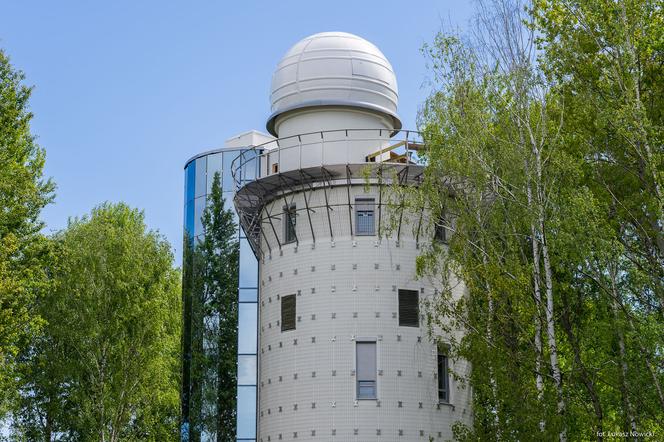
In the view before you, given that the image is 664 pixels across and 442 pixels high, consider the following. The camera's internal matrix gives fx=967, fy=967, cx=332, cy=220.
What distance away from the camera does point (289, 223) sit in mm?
36312

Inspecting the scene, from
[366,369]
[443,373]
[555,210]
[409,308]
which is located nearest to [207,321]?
[366,369]

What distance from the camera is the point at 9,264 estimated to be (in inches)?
1368

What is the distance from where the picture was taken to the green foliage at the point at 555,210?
94.0 ft

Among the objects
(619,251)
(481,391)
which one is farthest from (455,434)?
(619,251)

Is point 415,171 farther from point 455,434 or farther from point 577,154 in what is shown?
point 455,434

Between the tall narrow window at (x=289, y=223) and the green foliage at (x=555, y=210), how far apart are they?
5029mm

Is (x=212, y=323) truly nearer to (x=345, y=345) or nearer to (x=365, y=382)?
(x=345, y=345)

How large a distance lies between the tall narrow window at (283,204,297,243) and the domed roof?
4.09 m

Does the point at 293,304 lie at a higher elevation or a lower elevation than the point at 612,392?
higher

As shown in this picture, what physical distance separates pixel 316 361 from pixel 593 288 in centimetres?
1025

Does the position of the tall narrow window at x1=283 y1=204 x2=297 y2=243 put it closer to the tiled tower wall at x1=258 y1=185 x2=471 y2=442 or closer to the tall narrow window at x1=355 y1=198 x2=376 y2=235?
the tiled tower wall at x1=258 y1=185 x2=471 y2=442

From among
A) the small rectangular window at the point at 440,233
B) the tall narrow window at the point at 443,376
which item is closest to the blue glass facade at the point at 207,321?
the small rectangular window at the point at 440,233

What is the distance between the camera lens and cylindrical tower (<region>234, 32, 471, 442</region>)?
109ft

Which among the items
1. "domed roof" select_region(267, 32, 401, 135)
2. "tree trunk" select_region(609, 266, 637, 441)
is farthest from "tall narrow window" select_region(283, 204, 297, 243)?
"tree trunk" select_region(609, 266, 637, 441)
